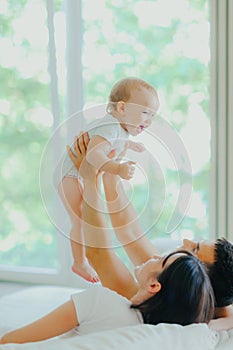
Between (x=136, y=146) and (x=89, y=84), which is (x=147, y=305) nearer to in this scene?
(x=136, y=146)

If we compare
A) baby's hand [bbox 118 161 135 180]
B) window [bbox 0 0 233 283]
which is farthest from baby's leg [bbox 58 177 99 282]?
window [bbox 0 0 233 283]

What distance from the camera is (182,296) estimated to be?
1245mm

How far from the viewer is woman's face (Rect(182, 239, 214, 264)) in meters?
1.44

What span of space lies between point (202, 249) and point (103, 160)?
0.32 metres

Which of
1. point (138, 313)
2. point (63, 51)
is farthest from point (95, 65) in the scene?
point (138, 313)

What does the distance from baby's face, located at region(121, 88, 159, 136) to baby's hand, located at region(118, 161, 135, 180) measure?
0.10 m

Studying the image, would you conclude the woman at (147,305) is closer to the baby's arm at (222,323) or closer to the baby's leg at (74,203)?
the baby's arm at (222,323)

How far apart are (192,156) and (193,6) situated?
71cm

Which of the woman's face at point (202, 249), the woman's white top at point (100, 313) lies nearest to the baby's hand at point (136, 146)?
the woman's face at point (202, 249)

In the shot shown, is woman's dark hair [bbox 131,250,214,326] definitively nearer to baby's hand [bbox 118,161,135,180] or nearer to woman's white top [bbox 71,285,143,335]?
woman's white top [bbox 71,285,143,335]

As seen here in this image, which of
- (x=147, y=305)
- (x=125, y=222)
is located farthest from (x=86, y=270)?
(x=147, y=305)

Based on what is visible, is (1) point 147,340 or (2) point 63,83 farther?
(2) point 63,83

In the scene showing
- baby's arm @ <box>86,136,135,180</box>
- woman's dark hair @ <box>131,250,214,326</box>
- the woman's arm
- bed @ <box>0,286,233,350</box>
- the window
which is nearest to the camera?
bed @ <box>0,286,233,350</box>

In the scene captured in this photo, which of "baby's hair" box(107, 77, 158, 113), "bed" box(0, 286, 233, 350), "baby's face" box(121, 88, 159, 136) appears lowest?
"bed" box(0, 286, 233, 350)
